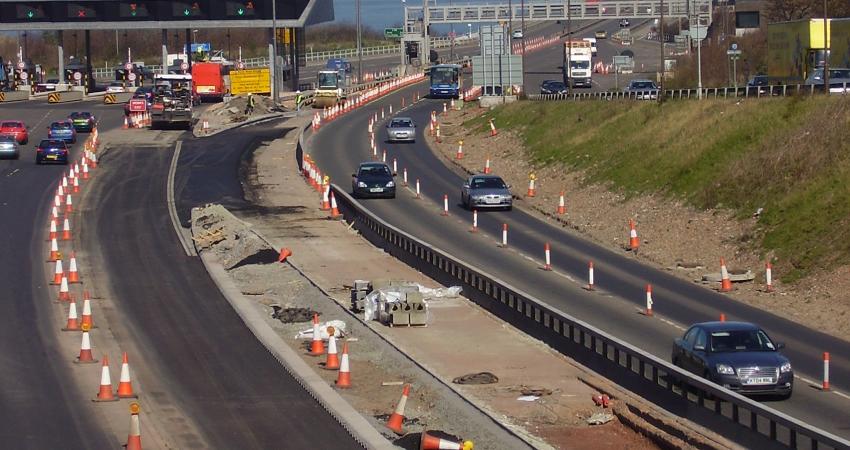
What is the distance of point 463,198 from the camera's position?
55.0m

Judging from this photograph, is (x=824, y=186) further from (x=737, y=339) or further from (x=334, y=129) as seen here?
(x=334, y=129)

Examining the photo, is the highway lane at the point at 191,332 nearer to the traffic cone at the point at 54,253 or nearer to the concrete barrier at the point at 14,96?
the traffic cone at the point at 54,253

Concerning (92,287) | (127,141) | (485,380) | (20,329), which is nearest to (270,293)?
(92,287)

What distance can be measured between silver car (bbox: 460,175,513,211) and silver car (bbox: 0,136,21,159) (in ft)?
87.2

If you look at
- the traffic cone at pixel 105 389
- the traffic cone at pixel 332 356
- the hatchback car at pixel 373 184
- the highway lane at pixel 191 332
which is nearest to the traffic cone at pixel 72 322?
the highway lane at pixel 191 332

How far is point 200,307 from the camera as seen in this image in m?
33.7

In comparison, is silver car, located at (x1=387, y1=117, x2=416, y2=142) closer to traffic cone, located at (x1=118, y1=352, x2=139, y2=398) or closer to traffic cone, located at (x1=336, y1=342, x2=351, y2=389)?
traffic cone, located at (x1=336, y1=342, x2=351, y2=389)

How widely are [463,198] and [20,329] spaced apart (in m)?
26.4

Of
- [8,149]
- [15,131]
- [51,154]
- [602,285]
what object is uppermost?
[15,131]

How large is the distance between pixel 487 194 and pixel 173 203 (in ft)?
40.4

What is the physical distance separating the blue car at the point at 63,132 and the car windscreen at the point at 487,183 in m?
32.3

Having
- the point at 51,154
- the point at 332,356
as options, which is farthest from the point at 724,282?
the point at 51,154

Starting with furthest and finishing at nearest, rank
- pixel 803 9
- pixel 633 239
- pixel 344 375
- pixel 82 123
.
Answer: pixel 803 9 → pixel 82 123 → pixel 633 239 → pixel 344 375

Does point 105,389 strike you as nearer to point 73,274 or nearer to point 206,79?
point 73,274
